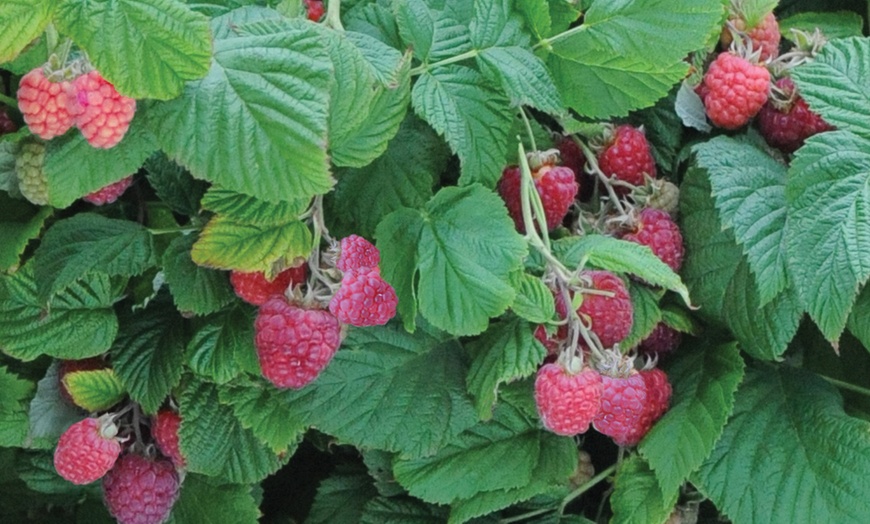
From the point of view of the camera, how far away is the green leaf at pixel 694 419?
88cm

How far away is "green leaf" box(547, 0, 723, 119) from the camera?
0.76m

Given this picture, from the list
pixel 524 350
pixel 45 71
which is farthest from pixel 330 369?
pixel 45 71

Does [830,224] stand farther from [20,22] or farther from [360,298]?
[20,22]

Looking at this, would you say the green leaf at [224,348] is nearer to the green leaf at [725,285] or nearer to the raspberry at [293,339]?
the raspberry at [293,339]

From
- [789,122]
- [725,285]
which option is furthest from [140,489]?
[789,122]

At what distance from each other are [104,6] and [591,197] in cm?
58

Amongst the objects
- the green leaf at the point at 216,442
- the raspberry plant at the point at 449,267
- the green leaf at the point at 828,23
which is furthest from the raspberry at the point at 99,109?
the green leaf at the point at 828,23

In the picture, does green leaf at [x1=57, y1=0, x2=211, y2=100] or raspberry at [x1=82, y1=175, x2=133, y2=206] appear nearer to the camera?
green leaf at [x1=57, y1=0, x2=211, y2=100]

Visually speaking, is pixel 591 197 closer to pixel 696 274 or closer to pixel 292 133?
pixel 696 274

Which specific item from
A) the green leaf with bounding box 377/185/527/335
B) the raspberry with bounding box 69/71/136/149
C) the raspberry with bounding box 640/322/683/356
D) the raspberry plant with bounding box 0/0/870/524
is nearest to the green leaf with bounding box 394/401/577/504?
the raspberry plant with bounding box 0/0/870/524

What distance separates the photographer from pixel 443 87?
0.75 m

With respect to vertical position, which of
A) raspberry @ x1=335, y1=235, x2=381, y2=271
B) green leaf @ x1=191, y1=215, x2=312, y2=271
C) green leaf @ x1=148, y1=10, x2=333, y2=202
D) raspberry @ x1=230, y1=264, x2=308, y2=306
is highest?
green leaf @ x1=148, y1=10, x2=333, y2=202

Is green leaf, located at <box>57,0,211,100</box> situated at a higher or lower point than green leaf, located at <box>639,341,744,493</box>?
higher

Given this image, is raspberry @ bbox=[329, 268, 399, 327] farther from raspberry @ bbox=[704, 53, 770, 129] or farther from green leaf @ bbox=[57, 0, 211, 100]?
raspberry @ bbox=[704, 53, 770, 129]
